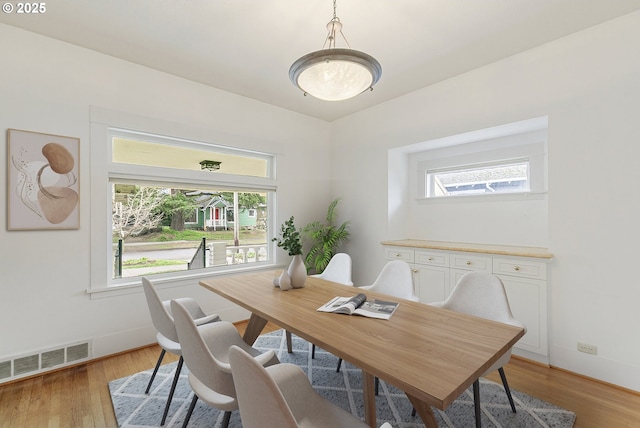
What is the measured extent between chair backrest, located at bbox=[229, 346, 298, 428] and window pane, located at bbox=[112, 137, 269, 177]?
9.37 feet

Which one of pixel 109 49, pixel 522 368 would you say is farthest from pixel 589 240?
pixel 109 49

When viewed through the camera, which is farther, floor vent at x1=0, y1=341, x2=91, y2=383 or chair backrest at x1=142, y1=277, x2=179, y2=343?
floor vent at x1=0, y1=341, x2=91, y2=383

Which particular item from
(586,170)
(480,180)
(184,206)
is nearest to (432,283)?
(480,180)

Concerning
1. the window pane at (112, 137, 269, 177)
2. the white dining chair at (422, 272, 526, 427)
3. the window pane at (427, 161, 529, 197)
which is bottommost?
the white dining chair at (422, 272, 526, 427)

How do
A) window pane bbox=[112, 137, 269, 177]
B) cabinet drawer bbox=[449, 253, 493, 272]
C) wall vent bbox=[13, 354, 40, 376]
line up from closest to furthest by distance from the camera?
1. wall vent bbox=[13, 354, 40, 376]
2. cabinet drawer bbox=[449, 253, 493, 272]
3. window pane bbox=[112, 137, 269, 177]

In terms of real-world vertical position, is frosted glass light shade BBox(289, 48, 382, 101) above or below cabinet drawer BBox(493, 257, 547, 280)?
above

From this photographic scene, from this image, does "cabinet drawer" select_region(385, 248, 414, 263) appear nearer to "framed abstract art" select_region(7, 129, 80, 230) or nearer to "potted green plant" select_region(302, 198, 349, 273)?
"potted green plant" select_region(302, 198, 349, 273)

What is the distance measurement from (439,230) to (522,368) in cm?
171

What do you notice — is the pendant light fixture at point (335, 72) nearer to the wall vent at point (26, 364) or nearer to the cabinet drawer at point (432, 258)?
the cabinet drawer at point (432, 258)

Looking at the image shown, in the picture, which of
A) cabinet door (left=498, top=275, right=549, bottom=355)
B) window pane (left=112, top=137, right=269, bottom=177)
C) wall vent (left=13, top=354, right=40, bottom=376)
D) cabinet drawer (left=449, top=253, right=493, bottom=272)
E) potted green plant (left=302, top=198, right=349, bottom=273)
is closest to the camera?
wall vent (left=13, top=354, right=40, bottom=376)

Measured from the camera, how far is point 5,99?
233 cm

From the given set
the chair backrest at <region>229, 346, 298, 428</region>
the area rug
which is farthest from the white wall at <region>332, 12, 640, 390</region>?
the chair backrest at <region>229, 346, 298, 428</region>

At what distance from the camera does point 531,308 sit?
2.62 metres

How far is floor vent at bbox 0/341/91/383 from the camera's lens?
91.6 inches
